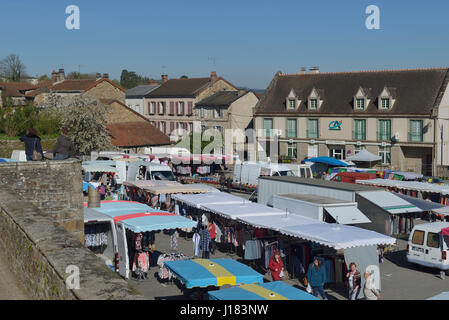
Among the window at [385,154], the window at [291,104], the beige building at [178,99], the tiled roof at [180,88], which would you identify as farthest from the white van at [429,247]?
the tiled roof at [180,88]

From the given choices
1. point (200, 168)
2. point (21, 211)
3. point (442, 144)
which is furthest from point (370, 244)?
point (442, 144)

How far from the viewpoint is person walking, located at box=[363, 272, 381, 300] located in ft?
37.4

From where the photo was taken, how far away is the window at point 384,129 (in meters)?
40.3

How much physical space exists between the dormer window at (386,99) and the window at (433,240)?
27.4 metres

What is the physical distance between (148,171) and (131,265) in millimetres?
13572

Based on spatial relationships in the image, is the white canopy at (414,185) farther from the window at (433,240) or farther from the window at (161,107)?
the window at (161,107)

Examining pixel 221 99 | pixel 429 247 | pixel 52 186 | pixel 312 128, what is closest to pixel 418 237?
pixel 429 247

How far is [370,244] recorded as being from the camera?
12086 millimetres

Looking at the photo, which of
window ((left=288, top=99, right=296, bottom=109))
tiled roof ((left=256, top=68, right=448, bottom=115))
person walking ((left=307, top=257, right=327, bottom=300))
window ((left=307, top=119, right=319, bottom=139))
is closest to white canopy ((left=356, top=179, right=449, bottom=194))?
person walking ((left=307, top=257, right=327, bottom=300))

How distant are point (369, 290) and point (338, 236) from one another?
145cm

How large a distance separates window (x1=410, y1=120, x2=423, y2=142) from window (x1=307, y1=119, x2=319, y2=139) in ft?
27.9

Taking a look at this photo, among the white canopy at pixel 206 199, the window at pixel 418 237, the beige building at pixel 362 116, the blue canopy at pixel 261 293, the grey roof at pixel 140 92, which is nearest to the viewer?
the blue canopy at pixel 261 293

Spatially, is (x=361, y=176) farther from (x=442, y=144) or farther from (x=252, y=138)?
(x=252, y=138)

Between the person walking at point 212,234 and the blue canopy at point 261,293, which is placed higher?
the blue canopy at point 261,293
